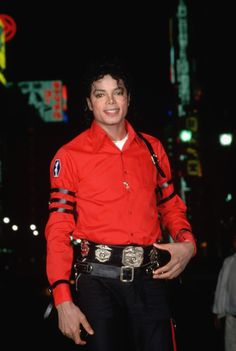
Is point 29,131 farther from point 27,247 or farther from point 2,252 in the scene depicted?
point 2,252

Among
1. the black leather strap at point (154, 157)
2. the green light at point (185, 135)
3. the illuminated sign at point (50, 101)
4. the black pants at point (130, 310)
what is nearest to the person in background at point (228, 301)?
the black leather strap at point (154, 157)

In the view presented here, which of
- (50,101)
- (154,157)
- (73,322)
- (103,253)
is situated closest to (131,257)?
(103,253)

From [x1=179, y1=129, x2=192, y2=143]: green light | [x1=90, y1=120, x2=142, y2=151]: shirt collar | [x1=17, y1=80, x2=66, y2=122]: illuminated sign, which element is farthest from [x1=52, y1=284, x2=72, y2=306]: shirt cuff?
Answer: [x1=17, y1=80, x2=66, y2=122]: illuminated sign

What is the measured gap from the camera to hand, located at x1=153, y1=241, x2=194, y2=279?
4074 millimetres

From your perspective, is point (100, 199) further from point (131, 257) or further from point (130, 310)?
point (130, 310)

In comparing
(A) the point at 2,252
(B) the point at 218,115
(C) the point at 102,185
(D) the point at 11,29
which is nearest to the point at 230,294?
(C) the point at 102,185

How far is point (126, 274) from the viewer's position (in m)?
4.02

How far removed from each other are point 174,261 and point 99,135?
43.2 inches

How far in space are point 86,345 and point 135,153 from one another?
1428mm

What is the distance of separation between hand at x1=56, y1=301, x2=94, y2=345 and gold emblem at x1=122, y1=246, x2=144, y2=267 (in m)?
0.49

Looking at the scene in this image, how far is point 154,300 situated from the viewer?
13.3ft

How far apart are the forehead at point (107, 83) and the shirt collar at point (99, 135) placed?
29 centimetres

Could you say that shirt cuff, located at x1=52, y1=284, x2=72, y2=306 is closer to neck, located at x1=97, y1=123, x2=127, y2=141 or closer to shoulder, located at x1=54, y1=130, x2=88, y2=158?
shoulder, located at x1=54, y1=130, x2=88, y2=158

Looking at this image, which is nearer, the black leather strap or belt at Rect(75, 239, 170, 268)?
belt at Rect(75, 239, 170, 268)
